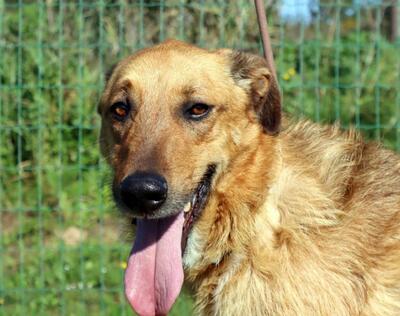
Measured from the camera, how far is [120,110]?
4488 mm

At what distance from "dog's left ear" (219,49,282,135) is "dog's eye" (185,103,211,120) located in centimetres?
31

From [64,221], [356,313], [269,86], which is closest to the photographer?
[356,313]

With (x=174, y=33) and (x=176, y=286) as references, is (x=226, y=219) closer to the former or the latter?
(x=176, y=286)

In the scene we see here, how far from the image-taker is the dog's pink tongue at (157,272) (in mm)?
4262

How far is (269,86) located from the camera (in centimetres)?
458

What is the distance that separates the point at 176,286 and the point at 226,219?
0.39 meters

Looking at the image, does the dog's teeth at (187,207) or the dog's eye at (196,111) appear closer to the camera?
the dog's teeth at (187,207)

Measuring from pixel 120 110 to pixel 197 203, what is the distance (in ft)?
2.00

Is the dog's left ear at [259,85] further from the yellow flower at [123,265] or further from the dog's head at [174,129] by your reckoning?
the yellow flower at [123,265]

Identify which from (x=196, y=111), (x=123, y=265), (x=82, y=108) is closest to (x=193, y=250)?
(x=196, y=111)

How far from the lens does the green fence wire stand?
7031 mm

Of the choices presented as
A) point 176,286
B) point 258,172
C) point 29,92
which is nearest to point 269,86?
point 258,172


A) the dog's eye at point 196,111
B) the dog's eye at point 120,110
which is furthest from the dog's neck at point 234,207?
the dog's eye at point 120,110

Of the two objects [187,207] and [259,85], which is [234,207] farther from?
[259,85]
